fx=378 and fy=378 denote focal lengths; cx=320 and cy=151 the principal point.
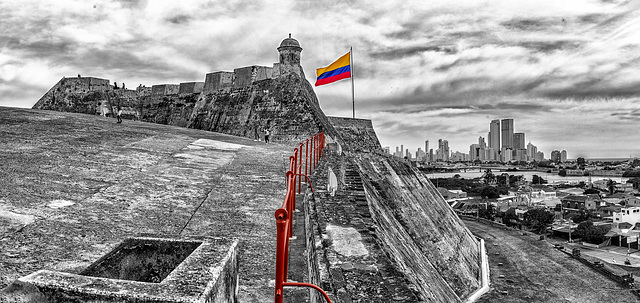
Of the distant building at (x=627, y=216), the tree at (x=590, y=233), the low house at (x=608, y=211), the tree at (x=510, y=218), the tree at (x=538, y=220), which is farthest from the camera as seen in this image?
the low house at (x=608, y=211)

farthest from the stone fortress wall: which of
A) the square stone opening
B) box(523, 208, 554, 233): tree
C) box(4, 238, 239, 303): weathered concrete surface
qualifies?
box(523, 208, 554, 233): tree

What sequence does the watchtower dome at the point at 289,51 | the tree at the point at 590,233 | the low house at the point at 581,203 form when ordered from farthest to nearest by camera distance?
the low house at the point at 581,203
the tree at the point at 590,233
the watchtower dome at the point at 289,51

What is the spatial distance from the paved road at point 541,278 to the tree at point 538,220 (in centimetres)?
1155

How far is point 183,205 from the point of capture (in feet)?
17.5

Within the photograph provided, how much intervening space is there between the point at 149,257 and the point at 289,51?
766 inches

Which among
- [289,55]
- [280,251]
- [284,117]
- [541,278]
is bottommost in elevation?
[541,278]

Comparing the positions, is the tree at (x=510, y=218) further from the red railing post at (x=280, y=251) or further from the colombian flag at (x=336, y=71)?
the red railing post at (x=280, y=251)

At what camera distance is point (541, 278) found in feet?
83.8

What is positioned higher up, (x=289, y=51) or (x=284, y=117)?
(x=289, y=51)

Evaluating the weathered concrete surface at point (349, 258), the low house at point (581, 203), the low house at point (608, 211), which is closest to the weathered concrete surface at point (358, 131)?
the weathered concrete surface at point (349, 258)

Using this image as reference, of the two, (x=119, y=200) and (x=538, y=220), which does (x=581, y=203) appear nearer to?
(x=538, y=220)

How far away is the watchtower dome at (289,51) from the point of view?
814 inches

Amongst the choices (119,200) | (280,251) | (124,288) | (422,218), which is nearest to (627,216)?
(422,218)

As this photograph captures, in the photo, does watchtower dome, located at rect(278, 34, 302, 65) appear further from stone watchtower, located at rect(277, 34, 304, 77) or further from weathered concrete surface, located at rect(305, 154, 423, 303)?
weathered concrete surface, located at rect(305, 154, 423, 303)
